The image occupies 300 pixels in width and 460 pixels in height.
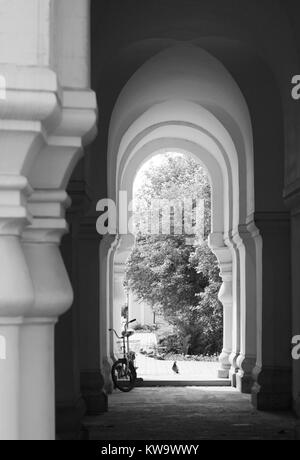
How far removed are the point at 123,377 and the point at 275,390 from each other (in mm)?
4798

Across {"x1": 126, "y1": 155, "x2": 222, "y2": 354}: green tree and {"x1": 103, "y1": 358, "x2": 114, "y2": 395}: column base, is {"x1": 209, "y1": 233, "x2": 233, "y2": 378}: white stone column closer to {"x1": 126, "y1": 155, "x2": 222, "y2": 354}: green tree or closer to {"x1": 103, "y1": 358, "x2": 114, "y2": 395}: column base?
{"x1": 103, "y1": 358, "x2": 114, "y2": 395}: column base

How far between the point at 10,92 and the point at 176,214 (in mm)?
34459

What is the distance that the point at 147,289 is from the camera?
133 ft

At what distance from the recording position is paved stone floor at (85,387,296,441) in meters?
12.4

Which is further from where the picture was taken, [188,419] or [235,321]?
[235,321]

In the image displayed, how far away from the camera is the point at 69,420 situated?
1082 centimetres

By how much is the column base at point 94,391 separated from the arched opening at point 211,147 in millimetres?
2212

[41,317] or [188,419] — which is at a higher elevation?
[41,317]

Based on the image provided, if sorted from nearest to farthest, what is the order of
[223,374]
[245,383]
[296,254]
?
[296,254] → [245,383] → [223,374]

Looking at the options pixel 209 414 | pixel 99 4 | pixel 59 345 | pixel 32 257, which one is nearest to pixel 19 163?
pixel 32 257

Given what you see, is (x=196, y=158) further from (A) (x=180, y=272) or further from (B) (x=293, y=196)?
(A) (x=180, y=272)

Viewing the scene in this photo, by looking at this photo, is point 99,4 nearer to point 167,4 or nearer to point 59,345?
point 167,4

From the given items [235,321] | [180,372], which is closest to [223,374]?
[235,321]

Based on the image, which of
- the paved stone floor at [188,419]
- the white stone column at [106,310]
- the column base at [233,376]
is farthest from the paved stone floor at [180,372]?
the paved stone floor at [188,419]
